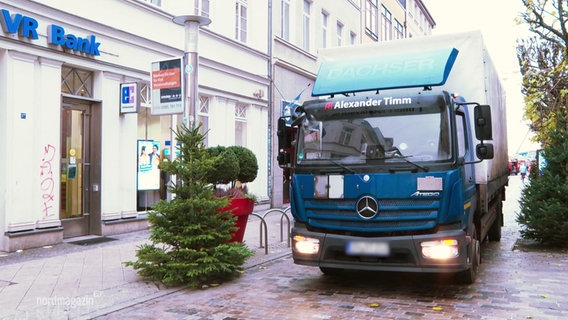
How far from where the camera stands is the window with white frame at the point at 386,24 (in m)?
32.1

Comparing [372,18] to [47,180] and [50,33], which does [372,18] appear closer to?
[50,33]

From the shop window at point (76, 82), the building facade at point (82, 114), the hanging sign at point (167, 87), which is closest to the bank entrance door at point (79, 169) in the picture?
the building facade at point (82, 114)

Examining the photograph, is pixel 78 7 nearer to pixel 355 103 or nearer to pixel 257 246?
pixel 257 246

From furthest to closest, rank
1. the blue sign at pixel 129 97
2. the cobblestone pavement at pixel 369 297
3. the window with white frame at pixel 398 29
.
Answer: the window with white frame at pixel 398 29, the blue sign at pixel 129 97, the cobblestone pavement at pixel 369 297

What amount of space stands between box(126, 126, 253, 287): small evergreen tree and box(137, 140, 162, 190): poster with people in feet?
16.0

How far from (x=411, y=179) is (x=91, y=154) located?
23.6ft

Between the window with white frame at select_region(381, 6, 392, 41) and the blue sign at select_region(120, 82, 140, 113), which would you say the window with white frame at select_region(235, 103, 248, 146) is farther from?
the window with white frame at select_region(381, 6, 392, 41)

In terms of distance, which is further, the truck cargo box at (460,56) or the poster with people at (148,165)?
the poster with people at (148,165)

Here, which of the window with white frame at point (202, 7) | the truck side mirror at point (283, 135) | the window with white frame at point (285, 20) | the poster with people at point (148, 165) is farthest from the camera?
the window with white frame at point (285, 20)

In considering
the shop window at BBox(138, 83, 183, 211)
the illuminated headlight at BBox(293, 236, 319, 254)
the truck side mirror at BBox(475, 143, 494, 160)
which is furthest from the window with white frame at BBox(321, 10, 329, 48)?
the illuminated headlight at BBox(293, 236, 319, 254)

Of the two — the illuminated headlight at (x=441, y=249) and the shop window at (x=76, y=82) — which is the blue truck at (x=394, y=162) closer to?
the illuminated headlight at (x=441, y=249)

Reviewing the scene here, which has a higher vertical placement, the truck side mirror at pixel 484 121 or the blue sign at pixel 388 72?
the blue sign at pixel 388 72

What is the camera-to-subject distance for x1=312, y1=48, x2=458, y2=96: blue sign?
21.0ft

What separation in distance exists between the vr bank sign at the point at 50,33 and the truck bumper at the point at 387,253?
20.0 ft
